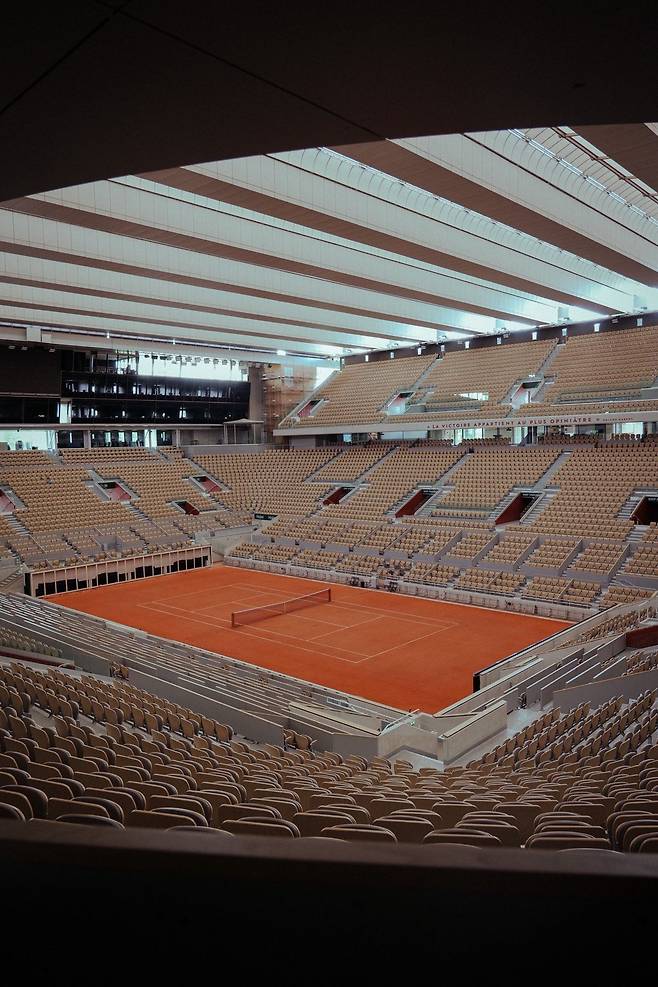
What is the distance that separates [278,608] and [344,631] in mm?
3403

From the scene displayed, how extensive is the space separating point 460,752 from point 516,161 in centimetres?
1135

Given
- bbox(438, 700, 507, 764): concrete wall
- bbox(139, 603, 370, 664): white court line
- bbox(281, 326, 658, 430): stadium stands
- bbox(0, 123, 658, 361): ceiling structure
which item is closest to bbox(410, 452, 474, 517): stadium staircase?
bbox(281, 326, 658, 430): stadium stands

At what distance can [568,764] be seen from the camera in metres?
8.18

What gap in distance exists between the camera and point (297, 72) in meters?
3.27

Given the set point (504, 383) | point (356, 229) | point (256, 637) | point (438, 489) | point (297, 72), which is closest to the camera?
point (297, 72)

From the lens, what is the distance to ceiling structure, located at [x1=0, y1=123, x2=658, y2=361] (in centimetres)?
1324

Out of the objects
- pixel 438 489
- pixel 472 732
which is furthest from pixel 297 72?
pixel 438 489

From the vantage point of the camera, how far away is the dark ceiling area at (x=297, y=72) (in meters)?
2.82

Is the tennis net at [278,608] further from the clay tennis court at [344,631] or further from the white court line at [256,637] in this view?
the white court line at [256,637]

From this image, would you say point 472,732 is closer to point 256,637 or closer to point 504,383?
point 256,637

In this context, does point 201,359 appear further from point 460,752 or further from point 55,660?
point 460,752

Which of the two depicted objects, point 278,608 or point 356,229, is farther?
point 278,608

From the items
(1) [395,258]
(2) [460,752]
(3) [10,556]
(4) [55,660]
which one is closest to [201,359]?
(3) [10,556]

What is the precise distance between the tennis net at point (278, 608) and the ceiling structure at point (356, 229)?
1074cm
